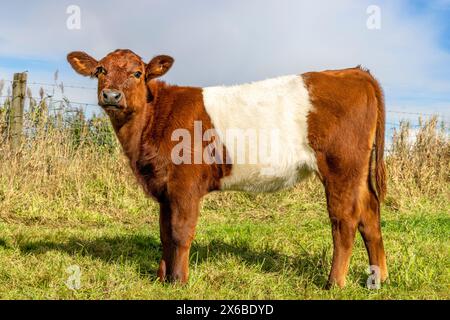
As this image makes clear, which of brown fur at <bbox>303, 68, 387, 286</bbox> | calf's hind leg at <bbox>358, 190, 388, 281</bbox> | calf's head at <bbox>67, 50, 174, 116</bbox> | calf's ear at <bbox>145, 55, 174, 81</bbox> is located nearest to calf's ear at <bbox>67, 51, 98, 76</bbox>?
calf's head at <bbox>67, 50, 174, 116</bbox>

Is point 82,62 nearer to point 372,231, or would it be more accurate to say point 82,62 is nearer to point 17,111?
point 372,231

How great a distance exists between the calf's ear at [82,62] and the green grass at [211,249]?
1.88 metres

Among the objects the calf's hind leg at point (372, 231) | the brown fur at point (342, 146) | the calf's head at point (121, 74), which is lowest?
the calf's hind leg at point (372, 231)

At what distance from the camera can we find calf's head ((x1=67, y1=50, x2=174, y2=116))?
453cm

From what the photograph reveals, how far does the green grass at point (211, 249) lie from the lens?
4445 mm

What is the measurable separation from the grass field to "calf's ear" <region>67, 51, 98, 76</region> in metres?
1.88

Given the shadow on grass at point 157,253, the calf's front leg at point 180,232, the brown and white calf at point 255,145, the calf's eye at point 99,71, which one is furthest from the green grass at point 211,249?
the calf's eye at point 99,71

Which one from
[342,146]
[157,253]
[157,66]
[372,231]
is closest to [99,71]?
[157,66]

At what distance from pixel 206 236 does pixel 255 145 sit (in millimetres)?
2390

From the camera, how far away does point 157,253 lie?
5.81 meters

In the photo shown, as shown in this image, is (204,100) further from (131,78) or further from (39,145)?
(39,145)

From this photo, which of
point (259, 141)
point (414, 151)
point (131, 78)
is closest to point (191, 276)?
point (259, 141)

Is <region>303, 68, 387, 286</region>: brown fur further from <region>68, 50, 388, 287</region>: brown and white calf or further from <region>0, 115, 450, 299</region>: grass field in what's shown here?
<region>0, 115, 450, 299</region>: grass field

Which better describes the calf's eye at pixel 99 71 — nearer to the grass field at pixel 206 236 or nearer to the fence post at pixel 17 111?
the grass field at pixel 206 236
